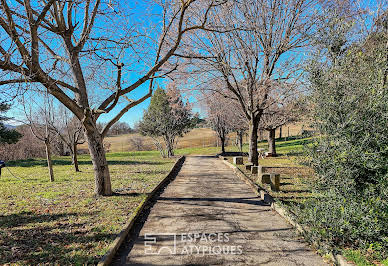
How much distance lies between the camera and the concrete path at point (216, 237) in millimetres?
3334

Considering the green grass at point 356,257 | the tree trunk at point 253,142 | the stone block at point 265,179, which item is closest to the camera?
the green grass at point 356,257

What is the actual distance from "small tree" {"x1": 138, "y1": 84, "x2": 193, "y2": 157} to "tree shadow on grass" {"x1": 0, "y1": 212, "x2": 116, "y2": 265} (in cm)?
1838

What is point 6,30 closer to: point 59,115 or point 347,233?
point 347,233

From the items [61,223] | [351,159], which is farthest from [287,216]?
[61,223]

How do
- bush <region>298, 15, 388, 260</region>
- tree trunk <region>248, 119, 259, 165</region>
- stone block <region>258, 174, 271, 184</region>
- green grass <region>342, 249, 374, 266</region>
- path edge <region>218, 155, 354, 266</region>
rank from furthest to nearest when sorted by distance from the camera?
tree trunk <region>248, 119, 259, 165</region>, stone block <region>258, 174, 271, 184</region>, bush <region>298, 15, 388, 260</region>, path edge <region>218, 155, 354, 266</region>, green grass <region>342, 249, 374, 266</region>

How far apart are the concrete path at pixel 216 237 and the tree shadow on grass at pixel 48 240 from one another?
57 centimetres

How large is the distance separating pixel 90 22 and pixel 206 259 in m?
6.56

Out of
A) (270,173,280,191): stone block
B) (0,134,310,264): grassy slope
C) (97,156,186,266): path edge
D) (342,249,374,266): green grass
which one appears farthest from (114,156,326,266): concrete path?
(270,173,280,191): stone block

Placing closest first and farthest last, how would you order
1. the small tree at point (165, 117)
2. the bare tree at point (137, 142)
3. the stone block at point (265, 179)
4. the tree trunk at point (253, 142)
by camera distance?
1. the stone block at point (265, 179)
2. the tree trunk at point (253, 142)
3. the small tree at point (165, 117)
4. the bare tree at point (137, 142)

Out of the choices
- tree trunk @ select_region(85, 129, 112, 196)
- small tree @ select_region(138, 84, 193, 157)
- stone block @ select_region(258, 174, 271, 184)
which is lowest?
stone block @ select_region(258, 174, 271, 184)

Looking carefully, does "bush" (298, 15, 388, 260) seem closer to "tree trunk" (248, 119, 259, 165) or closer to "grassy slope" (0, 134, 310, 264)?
"grassy slope" (0, 134, 310, 264)

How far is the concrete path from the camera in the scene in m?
3.33

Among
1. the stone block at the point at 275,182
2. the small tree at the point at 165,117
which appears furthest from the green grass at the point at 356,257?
the small tree at the point at 165,117

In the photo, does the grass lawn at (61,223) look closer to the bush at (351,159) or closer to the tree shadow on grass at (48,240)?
the tree shadow on grass at (48,240)
